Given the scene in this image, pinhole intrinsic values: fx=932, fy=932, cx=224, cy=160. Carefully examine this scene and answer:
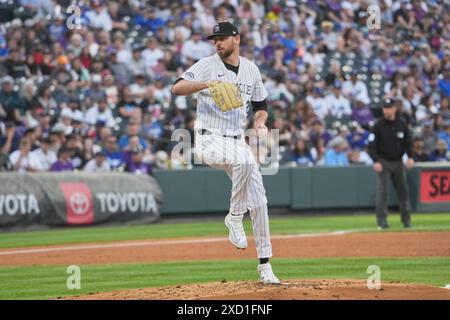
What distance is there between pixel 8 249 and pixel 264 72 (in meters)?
10.3

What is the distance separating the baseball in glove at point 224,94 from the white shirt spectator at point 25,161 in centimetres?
1061

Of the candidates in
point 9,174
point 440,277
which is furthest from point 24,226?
point 440,277

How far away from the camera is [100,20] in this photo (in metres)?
21.4

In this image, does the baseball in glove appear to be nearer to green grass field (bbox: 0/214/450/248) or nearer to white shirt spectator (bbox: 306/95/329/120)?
green grass field (bbox: 0/214/450/248)

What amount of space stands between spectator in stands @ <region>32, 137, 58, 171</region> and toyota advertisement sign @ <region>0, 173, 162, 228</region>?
0.64m

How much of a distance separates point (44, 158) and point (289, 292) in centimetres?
1168

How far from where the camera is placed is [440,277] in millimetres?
9922

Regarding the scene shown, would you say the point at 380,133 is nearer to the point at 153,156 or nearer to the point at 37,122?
the point at 153,156

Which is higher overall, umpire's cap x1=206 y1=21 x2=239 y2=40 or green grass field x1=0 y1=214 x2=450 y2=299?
umpire's cap x1=206 y1=21 x2=239 y2=40

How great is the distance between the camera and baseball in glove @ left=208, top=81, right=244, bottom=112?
818 centimetres

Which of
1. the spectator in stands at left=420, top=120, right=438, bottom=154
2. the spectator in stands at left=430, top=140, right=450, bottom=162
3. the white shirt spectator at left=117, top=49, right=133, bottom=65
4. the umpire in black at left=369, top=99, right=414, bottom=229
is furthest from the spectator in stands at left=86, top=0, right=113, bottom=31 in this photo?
the spectator in stands at left=430, top=140, right=450, bottom=162

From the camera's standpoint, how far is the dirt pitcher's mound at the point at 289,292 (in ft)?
24.6

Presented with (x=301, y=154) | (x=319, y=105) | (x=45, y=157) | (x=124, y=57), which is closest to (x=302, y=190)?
(x=301, y=154)
